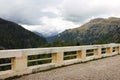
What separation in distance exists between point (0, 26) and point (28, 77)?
631 feet

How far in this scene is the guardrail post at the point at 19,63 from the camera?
1059 centimetres

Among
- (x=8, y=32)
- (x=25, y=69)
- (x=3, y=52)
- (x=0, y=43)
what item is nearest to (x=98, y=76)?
(x=25, y=69)

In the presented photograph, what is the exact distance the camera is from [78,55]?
1634 cm

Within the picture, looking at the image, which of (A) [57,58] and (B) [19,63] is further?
(A) [57,58]

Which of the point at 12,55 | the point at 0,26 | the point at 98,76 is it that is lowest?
the point at 98,76

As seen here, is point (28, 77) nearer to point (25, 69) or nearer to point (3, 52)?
point (25, 69)

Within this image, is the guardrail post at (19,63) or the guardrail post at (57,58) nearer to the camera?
the guardrail post at (19,63)

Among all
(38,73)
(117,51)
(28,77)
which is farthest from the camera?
(117,51)

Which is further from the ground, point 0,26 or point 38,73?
point 0,26

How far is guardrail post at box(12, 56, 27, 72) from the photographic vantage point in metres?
10.6

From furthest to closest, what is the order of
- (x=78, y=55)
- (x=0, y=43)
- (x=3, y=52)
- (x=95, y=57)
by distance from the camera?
(x=0, y=43), (x=95, y=57), (x=78, y=55), (x=3, y=52)

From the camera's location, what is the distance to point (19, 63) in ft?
35.3

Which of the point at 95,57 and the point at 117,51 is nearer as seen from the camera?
the point at 95,57

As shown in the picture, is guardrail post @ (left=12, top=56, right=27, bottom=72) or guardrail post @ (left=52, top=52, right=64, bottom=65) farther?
guardrail post @ (left=52, top=52, right=64, bottom=65)
